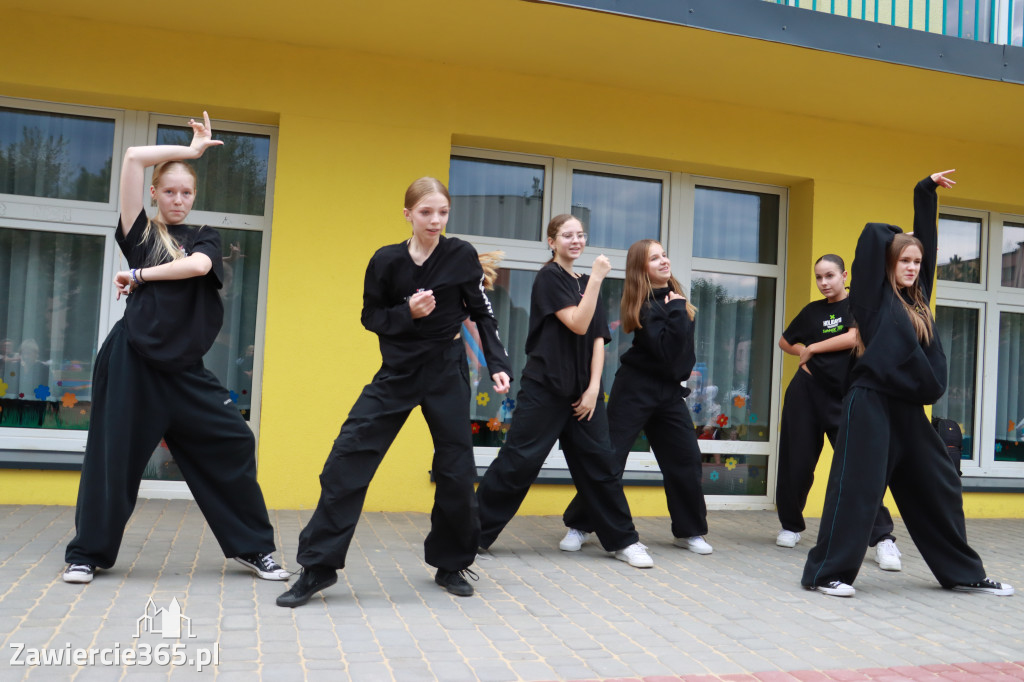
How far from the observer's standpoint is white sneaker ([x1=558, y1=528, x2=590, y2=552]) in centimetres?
528

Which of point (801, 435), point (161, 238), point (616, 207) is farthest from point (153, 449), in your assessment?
point (616, 207)

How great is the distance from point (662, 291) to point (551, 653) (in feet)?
8.89

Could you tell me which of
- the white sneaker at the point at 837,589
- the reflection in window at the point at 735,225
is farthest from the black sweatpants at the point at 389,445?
the reflection in window at the point at 735,225

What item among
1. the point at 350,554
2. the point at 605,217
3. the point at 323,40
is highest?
the point at 323,40

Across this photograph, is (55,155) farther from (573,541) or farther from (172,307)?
(573,541)

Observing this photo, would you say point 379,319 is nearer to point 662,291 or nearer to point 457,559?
point 457,559

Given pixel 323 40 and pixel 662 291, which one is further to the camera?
pixel 323 40

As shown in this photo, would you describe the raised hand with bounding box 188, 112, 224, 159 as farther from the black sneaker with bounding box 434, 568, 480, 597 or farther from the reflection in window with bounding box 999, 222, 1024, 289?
the reflection in window with bounding box 999, 222, 1024, 289

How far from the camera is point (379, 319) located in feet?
12.8

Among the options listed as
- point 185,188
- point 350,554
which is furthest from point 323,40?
point 350,554

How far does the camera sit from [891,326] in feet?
14.3

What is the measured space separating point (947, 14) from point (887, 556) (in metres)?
4.64

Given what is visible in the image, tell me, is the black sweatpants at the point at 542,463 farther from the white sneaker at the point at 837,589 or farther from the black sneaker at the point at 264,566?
the black sneaker at the point at 264,566

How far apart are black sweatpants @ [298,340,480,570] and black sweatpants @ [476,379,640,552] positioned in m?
0.79
